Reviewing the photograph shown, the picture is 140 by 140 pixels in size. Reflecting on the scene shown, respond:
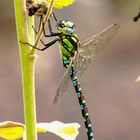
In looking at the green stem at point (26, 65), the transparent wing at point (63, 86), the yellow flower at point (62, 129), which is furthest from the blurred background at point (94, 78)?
the green stem at point (26, 65)

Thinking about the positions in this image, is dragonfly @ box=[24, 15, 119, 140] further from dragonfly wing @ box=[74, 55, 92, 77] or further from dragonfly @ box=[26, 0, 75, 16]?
dragonfly @ box=[26, 0, 75, 16]

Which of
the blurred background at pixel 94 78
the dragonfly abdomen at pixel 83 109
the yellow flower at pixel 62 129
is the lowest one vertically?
the yellow flower at pixel 62 129

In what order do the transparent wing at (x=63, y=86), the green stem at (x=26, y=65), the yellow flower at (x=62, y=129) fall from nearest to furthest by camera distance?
the green stem at (x=26, y=65) → the yellow flower at (x=62, y=129) → the transparent wing at (x=63, y=86)

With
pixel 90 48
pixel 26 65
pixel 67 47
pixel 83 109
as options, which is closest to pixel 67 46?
pixel 67 47

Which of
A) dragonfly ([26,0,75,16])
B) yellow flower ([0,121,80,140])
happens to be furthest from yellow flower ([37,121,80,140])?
dragonfly ([26,0,75,16])

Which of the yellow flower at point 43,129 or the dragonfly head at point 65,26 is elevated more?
the dragonfly head at point 65,26

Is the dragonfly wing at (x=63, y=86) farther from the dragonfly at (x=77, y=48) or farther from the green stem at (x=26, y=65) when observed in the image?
the green stem at (x=26, y=65)

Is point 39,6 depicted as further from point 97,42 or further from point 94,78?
point 94,78

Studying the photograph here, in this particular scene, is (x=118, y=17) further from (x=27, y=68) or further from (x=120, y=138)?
(x=27, y=68)

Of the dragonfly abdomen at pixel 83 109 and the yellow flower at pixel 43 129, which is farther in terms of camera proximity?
the dragonfly abdomen at pixel 83 109
